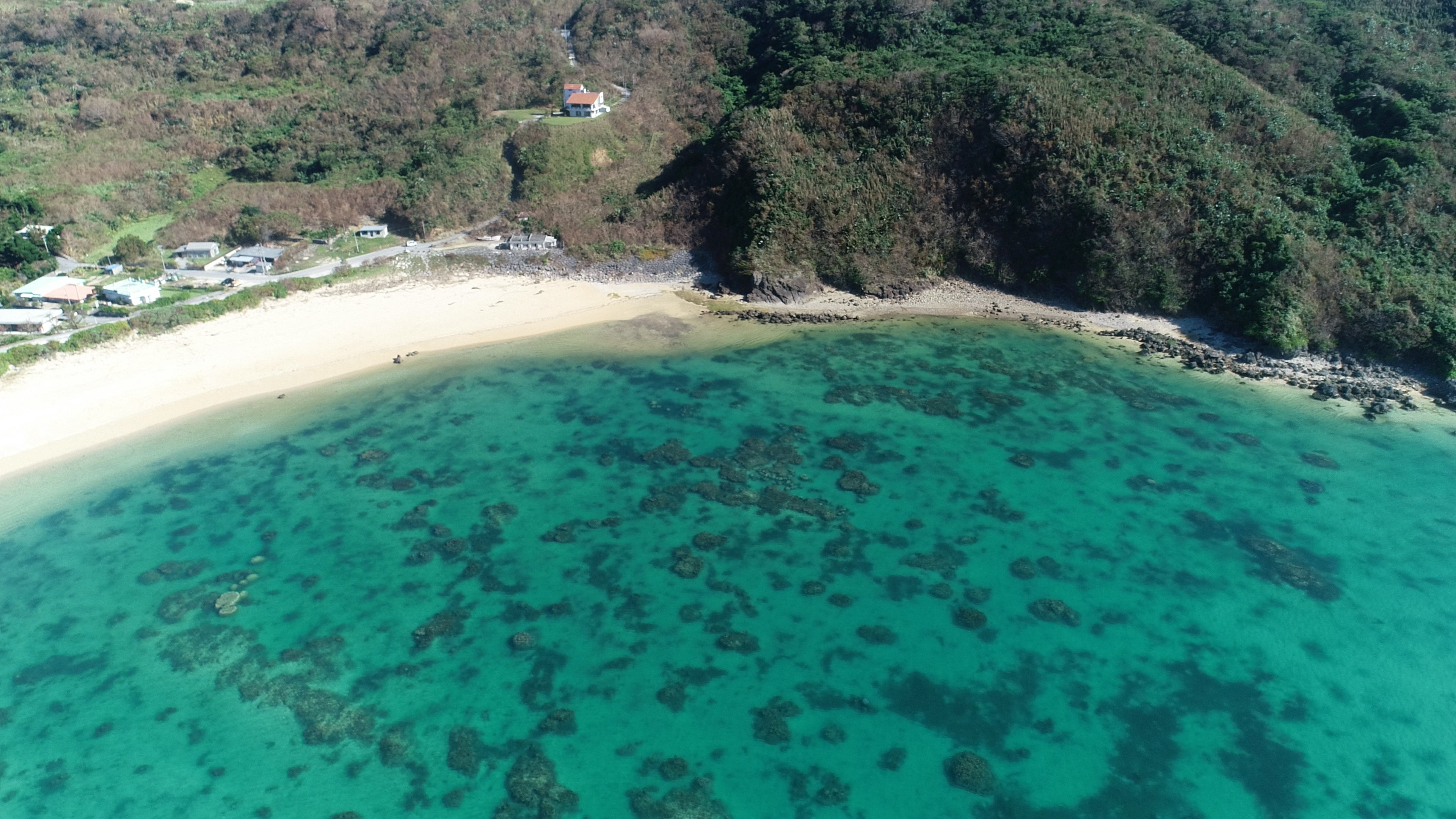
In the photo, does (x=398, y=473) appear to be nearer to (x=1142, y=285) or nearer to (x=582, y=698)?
(x=582, y=698)

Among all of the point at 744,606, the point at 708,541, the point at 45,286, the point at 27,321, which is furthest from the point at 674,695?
the point at 45,286

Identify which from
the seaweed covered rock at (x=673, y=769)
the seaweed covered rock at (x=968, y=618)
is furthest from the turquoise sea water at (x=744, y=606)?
the seaweed covered rock at (x=673, y=769)

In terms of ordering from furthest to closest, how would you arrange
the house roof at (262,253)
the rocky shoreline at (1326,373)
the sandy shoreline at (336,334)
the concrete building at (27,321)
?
the house roof at (262,253), the concrete building at (27,321), the rocky shoreline at (1326,373), the sandy shoreline at (336,334)

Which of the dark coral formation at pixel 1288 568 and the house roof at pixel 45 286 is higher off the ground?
the dark coral formation at pixel 1288 568

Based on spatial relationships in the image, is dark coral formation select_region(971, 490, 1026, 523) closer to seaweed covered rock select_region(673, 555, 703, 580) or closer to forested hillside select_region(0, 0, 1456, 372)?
seaweed covered rock select_region(673, 555, 703, 580)

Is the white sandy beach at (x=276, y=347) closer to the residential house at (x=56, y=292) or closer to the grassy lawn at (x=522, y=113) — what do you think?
the residential house at (x=56, y=292)

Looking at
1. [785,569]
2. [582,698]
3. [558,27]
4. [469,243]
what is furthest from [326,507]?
[558,27]

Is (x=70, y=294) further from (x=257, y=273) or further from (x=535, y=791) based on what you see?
(x=535, y=791)
